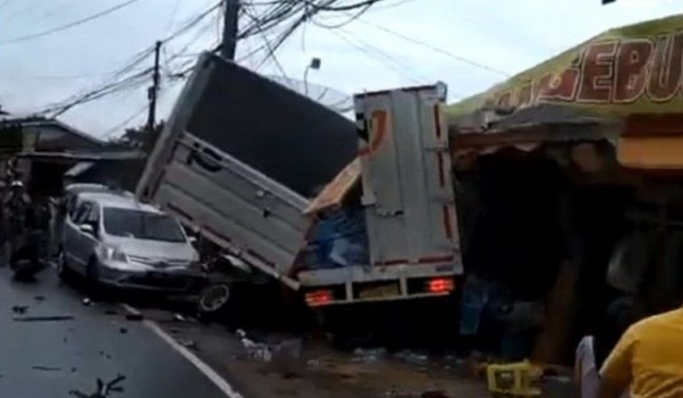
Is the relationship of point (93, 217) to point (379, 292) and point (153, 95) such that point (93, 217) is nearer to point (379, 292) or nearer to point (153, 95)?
point (379, 292)

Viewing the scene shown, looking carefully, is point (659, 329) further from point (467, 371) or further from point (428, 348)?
point (428, 348)

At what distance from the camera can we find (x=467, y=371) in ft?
51.8

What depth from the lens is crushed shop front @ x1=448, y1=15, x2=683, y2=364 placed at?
13.3m

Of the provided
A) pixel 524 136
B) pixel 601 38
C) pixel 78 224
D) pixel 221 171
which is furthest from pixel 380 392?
pixel 78 224

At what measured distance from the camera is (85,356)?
1594 cm

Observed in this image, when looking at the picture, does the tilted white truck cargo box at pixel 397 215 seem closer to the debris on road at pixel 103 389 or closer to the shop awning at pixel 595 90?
the shop awning at pixel 595 90

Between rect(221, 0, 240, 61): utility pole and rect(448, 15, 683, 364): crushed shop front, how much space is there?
401 inches

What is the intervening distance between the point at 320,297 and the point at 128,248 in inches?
296

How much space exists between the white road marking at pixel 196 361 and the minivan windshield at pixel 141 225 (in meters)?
3.22

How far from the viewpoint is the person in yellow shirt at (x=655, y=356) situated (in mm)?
4133

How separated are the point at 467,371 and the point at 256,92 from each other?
4839mm

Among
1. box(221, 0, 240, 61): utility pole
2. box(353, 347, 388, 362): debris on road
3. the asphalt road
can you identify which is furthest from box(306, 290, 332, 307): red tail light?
box(221, 0, 240, 61): utility pole

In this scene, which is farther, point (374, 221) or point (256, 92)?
point (256, 92)

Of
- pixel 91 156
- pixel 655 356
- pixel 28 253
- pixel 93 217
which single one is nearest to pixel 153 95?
pixel 91 156
